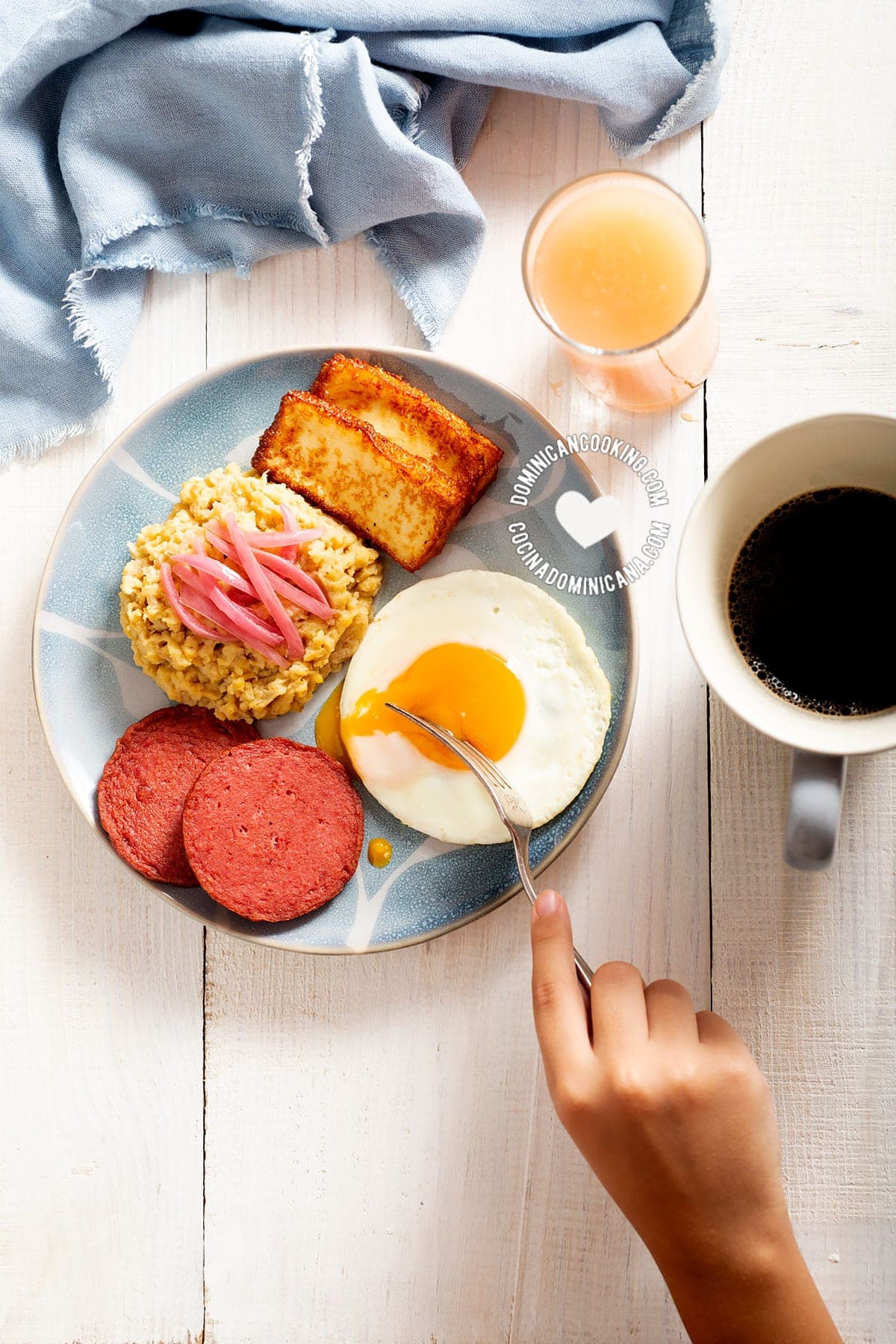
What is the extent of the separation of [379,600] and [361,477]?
0.87ft

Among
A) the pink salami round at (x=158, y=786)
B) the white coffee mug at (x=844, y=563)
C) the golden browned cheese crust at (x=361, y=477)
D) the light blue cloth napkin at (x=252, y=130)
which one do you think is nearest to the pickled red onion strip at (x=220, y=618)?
the pink salami round at (x=158, y=786)

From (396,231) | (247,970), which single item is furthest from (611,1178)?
(396,231)

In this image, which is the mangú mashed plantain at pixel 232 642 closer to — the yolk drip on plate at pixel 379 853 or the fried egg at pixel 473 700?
the fried egg at pixel 473 700

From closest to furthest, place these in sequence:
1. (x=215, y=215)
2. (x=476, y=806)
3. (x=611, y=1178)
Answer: (x=611, y=1178)
(x=476, y=806)
(x=215, y=215)

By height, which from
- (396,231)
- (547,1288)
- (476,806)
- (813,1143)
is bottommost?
(547,1288)

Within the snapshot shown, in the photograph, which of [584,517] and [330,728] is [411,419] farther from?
[330,728]

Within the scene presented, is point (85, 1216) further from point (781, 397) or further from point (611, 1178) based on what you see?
point (781, 397)

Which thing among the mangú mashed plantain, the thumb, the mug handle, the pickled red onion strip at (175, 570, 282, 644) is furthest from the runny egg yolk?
the mug handle

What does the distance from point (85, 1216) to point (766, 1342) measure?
1.48m

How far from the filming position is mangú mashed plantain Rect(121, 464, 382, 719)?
2.08 m

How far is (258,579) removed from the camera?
2.02 metres

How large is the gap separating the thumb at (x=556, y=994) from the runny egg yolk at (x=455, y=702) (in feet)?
1.28

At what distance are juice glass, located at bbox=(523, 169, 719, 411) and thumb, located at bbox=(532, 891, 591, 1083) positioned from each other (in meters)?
1.04

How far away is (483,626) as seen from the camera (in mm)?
2123
